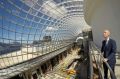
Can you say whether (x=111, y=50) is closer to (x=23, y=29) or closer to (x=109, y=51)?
(x=109, y=51)

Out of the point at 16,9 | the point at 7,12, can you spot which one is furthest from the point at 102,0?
the point at 7,12

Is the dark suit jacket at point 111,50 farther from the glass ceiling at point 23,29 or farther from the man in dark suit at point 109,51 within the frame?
the glass ceiling at point 23,29

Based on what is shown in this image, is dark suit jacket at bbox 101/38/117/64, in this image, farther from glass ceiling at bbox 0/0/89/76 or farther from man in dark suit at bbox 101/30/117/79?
glass ceiling at bbox 0/0/89/76

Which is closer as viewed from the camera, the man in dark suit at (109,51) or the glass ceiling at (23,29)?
the man in dark suit at (109,51)

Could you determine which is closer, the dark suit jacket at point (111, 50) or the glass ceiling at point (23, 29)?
the dark suit jacket at point (111, 50)

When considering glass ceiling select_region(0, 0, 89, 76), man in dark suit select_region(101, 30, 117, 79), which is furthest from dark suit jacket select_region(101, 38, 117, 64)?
glass ceiling select_region(0, 0, 89, 76)

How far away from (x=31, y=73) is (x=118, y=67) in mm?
3381

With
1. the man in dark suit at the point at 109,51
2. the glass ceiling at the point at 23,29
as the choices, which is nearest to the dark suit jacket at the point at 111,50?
the man in dark suit at the point at 109,51

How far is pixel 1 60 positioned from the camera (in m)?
9.12

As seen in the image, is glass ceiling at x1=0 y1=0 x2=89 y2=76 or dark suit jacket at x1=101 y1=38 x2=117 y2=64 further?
glass ceiling at x1=0 y1=0 x2=89 y2=76

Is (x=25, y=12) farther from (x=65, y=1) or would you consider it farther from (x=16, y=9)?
(x=65, y=1)

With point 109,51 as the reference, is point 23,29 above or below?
above

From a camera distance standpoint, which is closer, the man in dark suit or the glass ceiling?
the man in dark suit

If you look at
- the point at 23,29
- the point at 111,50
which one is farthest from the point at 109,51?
the point at 23,29
